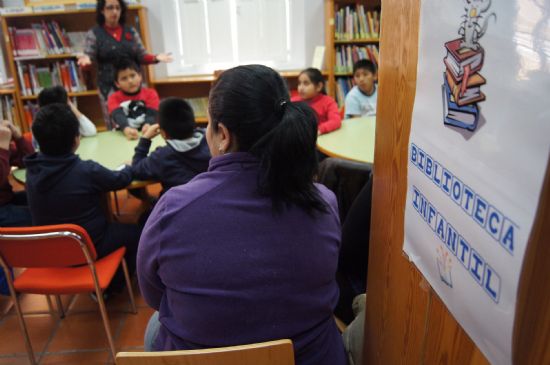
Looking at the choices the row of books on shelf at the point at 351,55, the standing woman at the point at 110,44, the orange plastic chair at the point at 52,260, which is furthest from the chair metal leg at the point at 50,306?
the row of books on shelf at the point at 351,55

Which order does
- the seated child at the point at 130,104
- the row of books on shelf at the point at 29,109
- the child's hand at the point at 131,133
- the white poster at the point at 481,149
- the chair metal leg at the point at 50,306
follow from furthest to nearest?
the row of books on shelf at the point at 29,109 < the seated child at the point at 130,104 < the child's hand at the point at 131,133 < the chair metal leg at the point at 50,306 < the white poster at the point at 481,149

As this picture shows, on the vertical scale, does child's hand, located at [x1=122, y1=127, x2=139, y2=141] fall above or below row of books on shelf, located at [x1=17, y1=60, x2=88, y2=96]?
below

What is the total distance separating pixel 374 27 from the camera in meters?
4.25

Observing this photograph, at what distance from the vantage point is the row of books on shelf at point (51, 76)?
4.27 metres

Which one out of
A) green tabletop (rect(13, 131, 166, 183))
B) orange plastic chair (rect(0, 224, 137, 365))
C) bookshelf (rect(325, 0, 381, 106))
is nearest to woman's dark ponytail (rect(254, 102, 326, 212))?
orange plastic chair (rect(0, 224, 137, 365))

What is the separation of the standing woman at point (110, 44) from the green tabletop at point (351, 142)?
1.75m

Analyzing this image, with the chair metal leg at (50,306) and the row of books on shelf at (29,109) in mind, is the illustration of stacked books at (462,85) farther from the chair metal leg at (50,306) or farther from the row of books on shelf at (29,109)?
the row of books on shelf at (29,109)

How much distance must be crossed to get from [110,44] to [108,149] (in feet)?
5.43

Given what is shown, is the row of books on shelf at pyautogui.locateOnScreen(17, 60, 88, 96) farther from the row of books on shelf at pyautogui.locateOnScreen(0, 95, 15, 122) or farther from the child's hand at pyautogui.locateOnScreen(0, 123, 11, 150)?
the child's hand at pyautogui.locateOnScreen(0, 123, 11, 150)

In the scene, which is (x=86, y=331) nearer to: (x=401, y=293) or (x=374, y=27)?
(x=401, y=293)

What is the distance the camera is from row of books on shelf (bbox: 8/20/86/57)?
4.13m

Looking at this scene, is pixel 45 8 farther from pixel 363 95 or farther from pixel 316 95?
pixel 363 95

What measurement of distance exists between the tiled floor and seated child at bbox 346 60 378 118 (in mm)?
2096

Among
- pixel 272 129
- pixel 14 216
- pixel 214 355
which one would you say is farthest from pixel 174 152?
pixel 214 355
